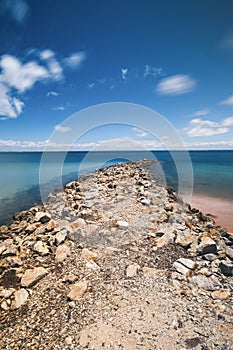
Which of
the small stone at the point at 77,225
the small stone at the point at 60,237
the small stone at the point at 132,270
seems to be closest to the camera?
the small stone at the point at 132,270

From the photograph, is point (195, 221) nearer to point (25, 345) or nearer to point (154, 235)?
point (154, 235)

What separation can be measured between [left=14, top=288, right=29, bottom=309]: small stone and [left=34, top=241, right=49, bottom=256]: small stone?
1.24m

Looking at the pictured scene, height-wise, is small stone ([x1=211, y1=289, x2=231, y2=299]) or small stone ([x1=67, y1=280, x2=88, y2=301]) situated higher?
small stone ([x1=67, y1=280, x2=88, y2=301])

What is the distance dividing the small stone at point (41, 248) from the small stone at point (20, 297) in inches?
48.6

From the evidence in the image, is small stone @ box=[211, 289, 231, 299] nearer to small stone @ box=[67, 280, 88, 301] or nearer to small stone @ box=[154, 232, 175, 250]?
small stone @ box=[154, 232, 175, 250]

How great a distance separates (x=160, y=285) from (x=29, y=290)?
267cm

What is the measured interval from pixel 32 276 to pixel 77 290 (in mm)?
1145

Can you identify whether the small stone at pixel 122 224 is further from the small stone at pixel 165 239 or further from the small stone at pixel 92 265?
the small stone at pixel 92 265

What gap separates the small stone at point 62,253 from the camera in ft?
16.7

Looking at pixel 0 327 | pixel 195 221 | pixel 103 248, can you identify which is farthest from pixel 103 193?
pixel 0 327

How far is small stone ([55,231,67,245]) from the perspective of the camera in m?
5.75

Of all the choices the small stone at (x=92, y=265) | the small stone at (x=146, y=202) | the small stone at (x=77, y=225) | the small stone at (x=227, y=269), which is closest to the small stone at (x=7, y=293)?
the small stone at (x=92, y=265)

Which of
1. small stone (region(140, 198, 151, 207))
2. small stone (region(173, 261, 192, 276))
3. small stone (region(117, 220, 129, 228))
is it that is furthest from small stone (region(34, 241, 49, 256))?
small stone (region(140, 198, 151, 207))

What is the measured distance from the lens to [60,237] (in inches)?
231
